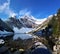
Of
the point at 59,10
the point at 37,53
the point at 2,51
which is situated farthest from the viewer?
the point at 59,10

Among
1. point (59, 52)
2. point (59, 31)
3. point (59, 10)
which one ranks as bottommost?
point (59, 52)

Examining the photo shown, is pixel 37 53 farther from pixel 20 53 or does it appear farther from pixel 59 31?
pixel 59 31

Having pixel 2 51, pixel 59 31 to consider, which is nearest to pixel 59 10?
pixel 59 31

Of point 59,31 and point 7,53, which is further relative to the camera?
point 59,31

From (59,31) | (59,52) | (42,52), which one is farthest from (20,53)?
(59,31)

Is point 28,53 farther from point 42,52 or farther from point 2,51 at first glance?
point 2,51

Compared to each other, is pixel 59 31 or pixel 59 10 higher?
pixel 59 10

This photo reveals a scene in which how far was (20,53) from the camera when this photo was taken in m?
17.8

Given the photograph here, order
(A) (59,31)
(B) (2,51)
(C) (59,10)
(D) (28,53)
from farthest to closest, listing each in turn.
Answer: (C) (59,10)
(A) (59,31)
(D) (28,53)
(B) (2,51)

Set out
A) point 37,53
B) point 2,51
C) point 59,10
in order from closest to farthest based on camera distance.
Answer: point 2,51, point 37,53, point 59,10

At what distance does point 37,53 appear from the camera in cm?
1692

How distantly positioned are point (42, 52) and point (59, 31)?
2700cm

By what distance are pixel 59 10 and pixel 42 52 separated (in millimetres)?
38579

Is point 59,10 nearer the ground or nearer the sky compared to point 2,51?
nearer the sky
